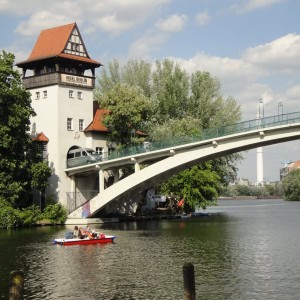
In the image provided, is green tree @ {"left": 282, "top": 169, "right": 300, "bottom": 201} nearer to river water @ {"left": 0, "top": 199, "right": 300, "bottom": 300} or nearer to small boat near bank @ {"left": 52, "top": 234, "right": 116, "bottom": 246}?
river water @ {"left": 0, "top": 199, "right": 300, "bottom": 300}

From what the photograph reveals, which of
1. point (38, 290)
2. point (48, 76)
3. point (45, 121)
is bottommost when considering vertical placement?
point (38, 290)

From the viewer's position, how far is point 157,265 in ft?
91.9

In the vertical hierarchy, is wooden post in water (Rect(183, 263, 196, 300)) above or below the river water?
above

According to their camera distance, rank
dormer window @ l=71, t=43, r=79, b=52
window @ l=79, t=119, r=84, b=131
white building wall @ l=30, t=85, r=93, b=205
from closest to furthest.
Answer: white building wall @ l=30, t=85, r=93, b=205, dormer window @ l=71, t=43, r=79, b=52, window @ l=79, t=119, r=84, b=131

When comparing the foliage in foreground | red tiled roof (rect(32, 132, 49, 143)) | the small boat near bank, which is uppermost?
red tiled roof (rect(32, 132, 49, 143))

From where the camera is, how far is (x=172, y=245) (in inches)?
1421

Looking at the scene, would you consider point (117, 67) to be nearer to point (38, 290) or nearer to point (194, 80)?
point (194, 80)

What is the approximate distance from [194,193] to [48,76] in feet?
68.7

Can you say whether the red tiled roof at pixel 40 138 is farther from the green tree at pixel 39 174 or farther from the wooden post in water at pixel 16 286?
the wooden post in water at pixel 16 286

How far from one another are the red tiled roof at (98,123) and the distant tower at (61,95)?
63cm

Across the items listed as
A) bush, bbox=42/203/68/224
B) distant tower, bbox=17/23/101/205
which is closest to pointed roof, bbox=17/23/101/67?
distant tower, bbox=17/23/101/205

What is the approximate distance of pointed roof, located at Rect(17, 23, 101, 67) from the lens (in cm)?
5847

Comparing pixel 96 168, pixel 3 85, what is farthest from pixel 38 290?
pixel 96 168

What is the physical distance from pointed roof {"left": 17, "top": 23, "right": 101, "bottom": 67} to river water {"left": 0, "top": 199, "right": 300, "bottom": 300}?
21540mm
